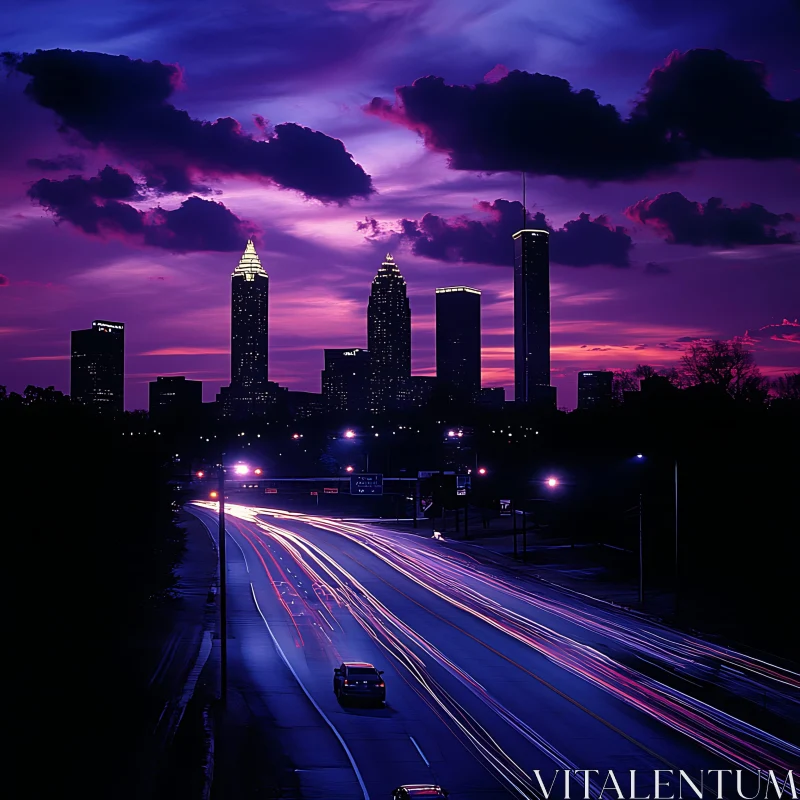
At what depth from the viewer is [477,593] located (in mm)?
57938

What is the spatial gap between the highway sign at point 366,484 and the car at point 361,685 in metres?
65.9

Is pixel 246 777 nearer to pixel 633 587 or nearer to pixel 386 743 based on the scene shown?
pixel 386 743

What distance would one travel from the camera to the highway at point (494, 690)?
23859 millimetres

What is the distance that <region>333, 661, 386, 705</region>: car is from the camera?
3042cm

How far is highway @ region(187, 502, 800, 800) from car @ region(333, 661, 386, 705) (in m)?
0.50

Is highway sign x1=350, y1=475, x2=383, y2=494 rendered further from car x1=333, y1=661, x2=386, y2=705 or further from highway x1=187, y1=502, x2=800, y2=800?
car x1=333, y1=661, x2=386, y2=705

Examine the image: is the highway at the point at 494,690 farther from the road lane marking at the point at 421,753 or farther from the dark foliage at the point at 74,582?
the dark foliage at the point at 74,582

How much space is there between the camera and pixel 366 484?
9812 centimetres

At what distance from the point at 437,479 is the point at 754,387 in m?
42.0

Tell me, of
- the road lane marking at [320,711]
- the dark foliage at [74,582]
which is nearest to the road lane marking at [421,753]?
the road lane marking at [320,711]

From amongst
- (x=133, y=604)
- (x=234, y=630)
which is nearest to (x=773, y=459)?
(x=234, y=630)

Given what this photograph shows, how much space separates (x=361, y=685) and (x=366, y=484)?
6759 cm

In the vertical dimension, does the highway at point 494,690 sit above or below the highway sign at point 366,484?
below

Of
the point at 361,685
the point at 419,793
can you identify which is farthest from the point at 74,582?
the point at 419,793
